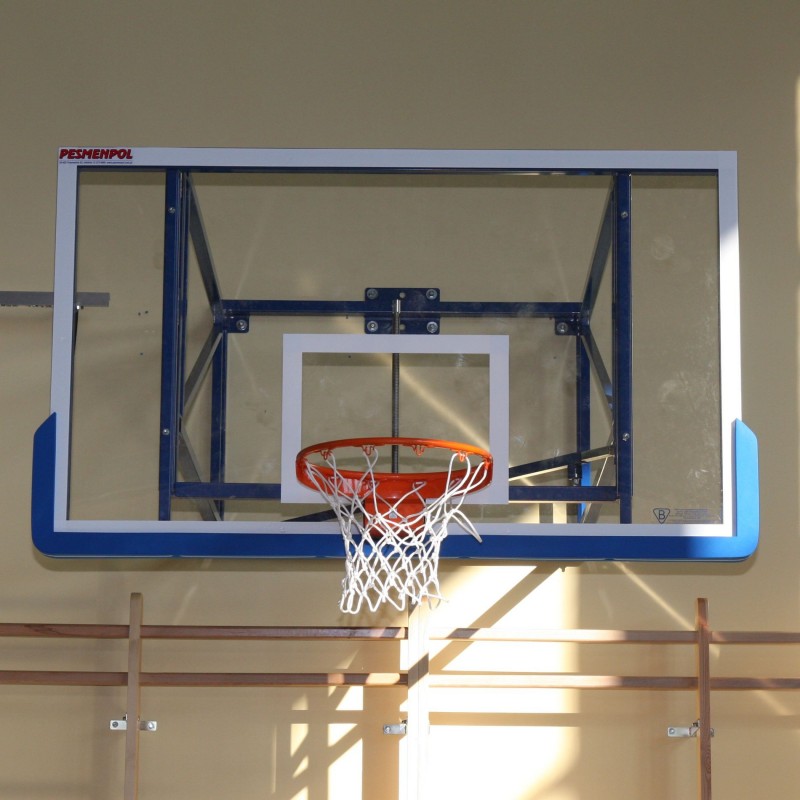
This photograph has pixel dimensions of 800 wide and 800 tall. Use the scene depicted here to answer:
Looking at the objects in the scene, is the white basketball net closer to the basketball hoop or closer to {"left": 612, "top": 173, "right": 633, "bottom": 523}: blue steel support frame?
the basketball hoop

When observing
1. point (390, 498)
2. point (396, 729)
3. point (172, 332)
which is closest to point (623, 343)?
point (390, 498)

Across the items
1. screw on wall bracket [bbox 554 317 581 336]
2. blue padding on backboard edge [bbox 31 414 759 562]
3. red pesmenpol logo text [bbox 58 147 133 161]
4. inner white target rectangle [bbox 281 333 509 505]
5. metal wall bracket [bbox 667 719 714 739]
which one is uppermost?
red pesmenpol logo text [bbox 58 147 133 161]

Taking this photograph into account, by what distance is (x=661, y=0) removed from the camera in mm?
3268

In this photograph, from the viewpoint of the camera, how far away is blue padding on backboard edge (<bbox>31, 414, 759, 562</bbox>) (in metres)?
2.32

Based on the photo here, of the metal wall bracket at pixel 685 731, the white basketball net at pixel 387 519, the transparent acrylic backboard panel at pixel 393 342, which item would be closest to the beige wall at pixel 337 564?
the metal wall bracket at pixel 685 731

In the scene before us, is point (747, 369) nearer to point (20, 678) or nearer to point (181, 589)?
point (181, 589)

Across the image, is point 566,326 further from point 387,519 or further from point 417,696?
point 417,696

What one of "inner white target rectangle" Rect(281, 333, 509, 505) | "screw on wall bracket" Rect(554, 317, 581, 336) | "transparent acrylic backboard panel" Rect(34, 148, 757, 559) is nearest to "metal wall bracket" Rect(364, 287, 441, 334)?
"transparent acrylic backboard panel" Rect(34, 148, 757, 559)

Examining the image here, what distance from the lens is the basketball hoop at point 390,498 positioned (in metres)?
2.24

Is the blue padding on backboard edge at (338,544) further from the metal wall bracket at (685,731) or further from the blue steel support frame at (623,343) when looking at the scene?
the metal wall bracket at (685,731)

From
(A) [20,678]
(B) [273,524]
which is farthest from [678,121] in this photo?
(A) [20,678]

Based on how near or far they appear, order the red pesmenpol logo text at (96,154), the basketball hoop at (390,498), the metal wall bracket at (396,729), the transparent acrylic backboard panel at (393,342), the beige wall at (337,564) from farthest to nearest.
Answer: the beige wall at (337,564)
the metal wall bracket at (396,729)
the red pesmenpol logo text at (96,154)
the transparent acrylic backboard panel at (393,342)
the basketball hoop at (390,498)

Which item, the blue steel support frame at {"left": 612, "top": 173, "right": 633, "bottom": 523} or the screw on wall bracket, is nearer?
the blue steel support frame at {"left": 612, "top": 173, "right": 633, "bottom": 523}

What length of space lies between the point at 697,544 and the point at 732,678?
0.77 metres
